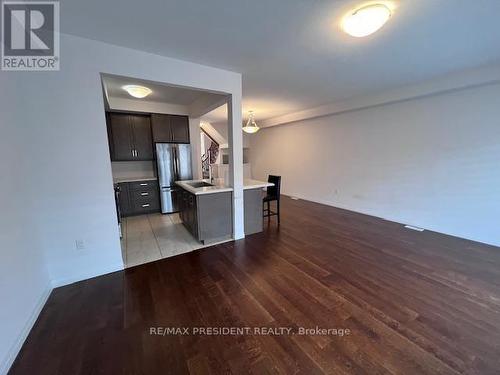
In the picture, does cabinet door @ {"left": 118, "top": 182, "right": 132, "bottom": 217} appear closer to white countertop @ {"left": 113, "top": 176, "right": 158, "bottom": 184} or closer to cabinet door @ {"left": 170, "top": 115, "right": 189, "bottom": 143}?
white countertop @ {"left": 113, "top": 176, "right": 158, "bottom": 184}

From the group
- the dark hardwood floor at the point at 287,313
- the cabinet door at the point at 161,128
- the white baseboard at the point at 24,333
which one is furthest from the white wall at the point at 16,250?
the cabinet door at the point at 161,128

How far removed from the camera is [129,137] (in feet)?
15.8

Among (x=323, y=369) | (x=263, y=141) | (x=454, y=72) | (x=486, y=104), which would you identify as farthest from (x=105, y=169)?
(x=263, y=141)

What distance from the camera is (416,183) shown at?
397 centimetres

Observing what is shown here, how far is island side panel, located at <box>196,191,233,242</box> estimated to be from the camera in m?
3.22

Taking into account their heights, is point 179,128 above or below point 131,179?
above

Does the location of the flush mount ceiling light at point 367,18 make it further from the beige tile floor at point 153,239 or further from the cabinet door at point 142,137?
the cabinet door at point 142,137

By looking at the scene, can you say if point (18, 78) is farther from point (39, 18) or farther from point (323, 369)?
point (323, 369)

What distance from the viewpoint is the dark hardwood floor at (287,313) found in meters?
1.44

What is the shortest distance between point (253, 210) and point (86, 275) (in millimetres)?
2501

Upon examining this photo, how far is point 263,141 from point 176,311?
680 centimetres

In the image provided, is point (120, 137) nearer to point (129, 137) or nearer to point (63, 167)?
point (129, 137)

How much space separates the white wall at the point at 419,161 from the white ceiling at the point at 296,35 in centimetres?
75

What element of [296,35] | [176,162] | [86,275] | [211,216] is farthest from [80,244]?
[296,35]
